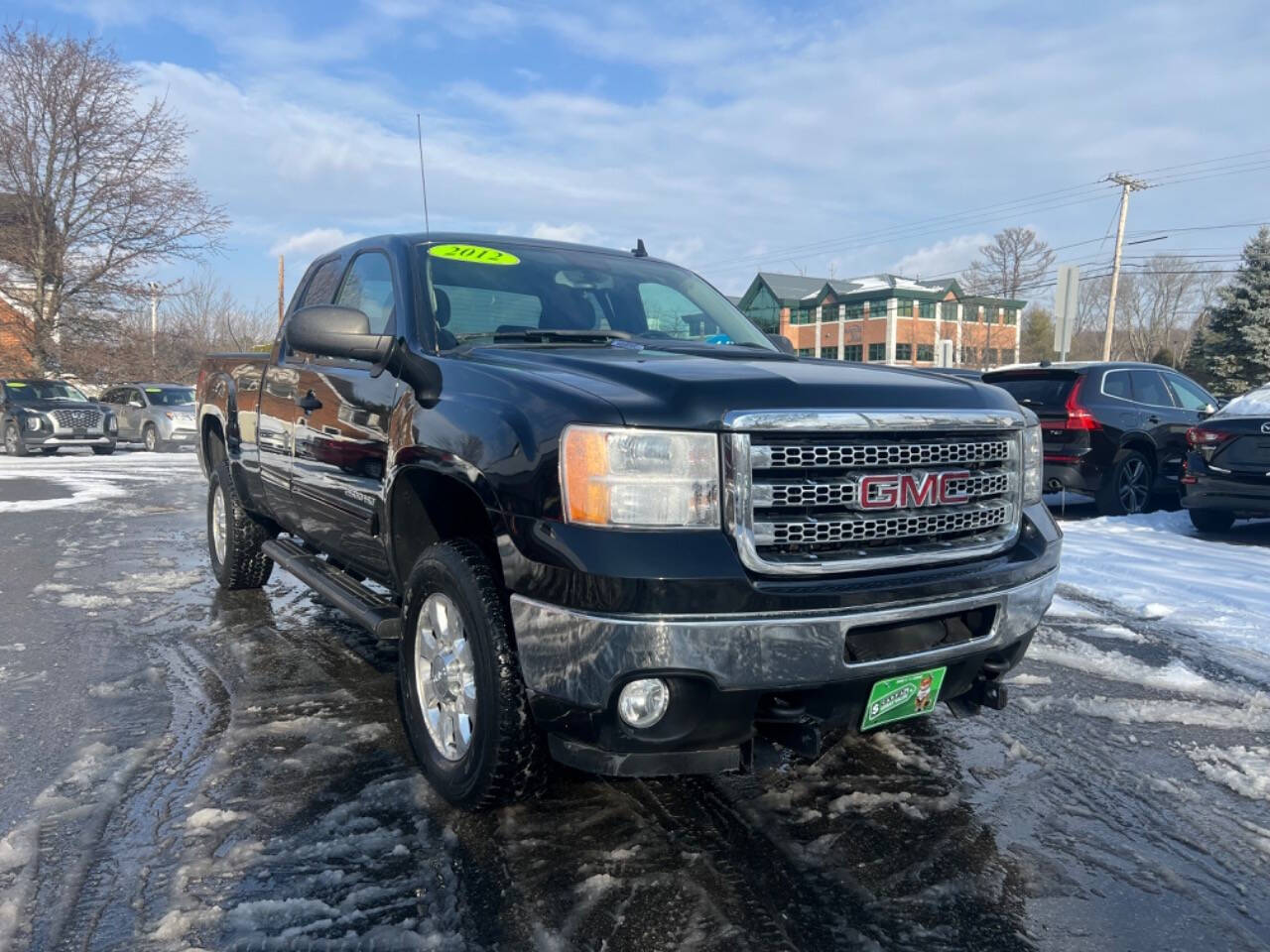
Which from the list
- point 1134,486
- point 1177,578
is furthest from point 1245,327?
point 1177,578

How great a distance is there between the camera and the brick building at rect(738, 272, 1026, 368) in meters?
54.1

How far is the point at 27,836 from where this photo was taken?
285cm

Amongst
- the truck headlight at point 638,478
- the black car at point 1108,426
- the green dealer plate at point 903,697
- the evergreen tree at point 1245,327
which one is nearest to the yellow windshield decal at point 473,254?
the truck headlight at point 638,478

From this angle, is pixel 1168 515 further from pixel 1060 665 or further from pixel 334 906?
pixel 334 906

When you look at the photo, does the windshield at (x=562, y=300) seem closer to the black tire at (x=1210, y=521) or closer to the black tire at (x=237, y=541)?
the black tire at (x=237, y=541)

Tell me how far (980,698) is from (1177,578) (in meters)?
4.26

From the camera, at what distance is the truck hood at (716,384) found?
258cm

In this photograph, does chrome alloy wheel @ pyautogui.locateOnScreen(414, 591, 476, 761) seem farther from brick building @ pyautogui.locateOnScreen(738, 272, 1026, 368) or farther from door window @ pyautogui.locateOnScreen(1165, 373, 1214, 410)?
brick building @ pyautogui.locateOnScreen(738, 272, 1026, 368)

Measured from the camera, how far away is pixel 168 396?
2312cm

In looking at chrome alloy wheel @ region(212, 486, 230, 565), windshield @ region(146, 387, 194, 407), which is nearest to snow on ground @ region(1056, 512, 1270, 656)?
chrome alloy wheel @ region(212, 486, 230, 565)

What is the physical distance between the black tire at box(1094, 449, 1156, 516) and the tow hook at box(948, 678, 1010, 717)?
7.30m

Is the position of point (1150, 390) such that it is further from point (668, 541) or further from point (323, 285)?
point (668, 541)

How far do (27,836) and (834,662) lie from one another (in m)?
2.35

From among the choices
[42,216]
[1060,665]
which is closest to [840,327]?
[42,216]
